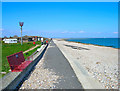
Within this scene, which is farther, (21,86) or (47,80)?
(47,80)

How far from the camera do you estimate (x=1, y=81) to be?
3639 millimetres

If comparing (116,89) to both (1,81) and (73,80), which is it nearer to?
(73,80)

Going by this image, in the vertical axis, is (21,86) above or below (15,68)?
below

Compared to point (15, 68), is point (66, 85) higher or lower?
lower

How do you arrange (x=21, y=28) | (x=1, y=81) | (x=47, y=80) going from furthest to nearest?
(x=21, y=28) → (x=47, y=80) → (x=1, y=81)

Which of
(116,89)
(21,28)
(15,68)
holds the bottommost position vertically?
(116,89)

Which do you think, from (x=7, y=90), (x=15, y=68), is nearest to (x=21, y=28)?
(x=15, y=68)

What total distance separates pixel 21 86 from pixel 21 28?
24.7m

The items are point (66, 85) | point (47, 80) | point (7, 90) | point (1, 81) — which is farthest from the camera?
point (47, 80)

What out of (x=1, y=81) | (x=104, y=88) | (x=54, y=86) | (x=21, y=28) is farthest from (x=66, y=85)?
(x=21, y=28)

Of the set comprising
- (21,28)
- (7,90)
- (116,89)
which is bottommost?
(116,89)

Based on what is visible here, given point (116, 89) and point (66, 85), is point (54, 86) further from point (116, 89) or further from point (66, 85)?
point (116, 89)

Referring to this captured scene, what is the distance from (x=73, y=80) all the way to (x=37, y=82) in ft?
4.60

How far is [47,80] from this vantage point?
4812 mm
